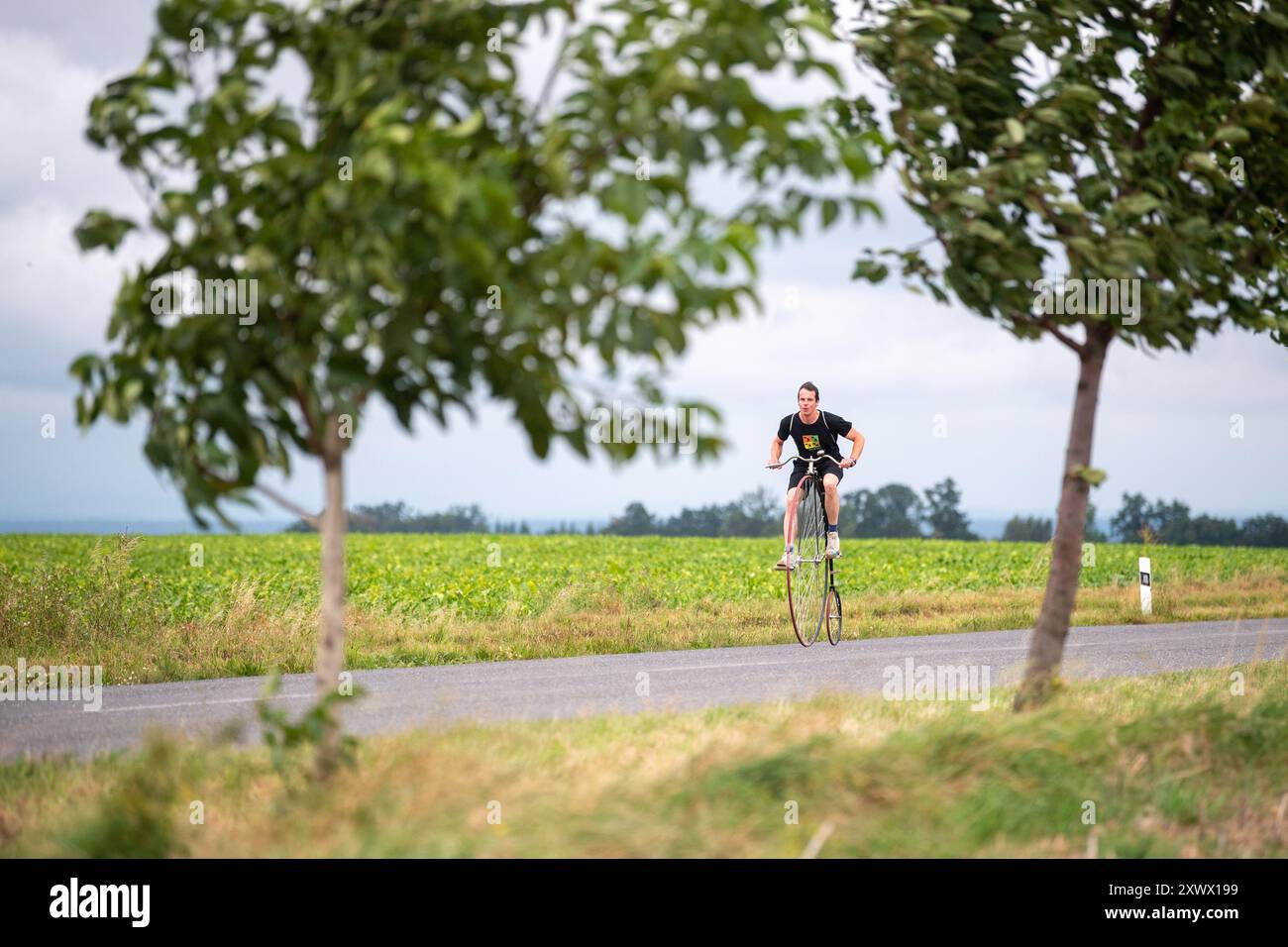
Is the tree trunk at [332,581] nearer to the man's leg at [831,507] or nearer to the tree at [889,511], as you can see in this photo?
the man's leg at [831,507]

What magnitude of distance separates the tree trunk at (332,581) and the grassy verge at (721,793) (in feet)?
0.60

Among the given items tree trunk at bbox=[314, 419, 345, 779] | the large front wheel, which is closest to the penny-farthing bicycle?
the large front wheel

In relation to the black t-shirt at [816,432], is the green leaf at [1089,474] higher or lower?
lower

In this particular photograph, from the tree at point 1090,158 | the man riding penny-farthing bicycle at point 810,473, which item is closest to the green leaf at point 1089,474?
the tree at point 1090,158

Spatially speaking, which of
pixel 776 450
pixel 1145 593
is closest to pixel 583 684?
pixel 776 450

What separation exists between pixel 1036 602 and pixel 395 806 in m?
16.5

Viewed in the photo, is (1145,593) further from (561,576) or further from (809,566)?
(561,576)

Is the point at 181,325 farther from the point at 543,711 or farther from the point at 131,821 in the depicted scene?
the point at 543,711

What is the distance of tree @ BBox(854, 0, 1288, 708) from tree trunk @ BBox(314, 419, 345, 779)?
3.41m

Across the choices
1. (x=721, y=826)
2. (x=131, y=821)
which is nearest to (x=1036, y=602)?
(x=721, y=826)

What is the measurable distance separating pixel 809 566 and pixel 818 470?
7.08 ft

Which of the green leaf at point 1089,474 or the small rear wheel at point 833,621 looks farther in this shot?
the small rear wheel at point 833,621

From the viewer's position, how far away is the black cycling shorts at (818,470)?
12.6 m

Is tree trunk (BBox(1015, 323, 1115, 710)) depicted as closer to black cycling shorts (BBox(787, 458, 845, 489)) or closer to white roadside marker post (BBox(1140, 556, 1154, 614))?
black cycling shorts (BBox(787, 458, 845, 489))
